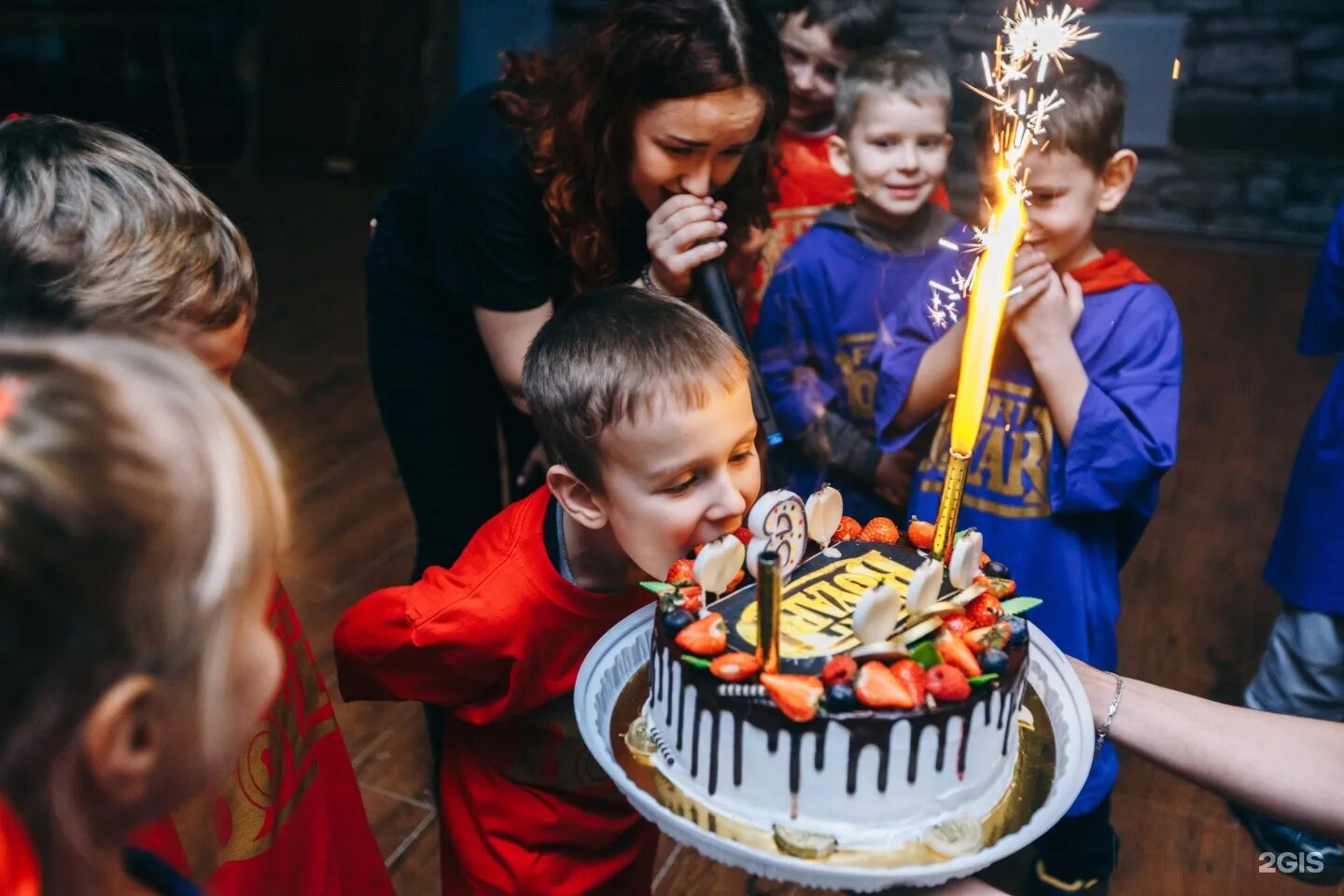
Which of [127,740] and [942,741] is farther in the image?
[942,741]

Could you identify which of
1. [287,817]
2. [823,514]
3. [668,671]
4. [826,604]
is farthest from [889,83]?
[287,817]

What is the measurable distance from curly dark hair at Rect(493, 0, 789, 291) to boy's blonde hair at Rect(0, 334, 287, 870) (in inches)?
39.5

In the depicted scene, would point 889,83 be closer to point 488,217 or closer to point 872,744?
point 488,217

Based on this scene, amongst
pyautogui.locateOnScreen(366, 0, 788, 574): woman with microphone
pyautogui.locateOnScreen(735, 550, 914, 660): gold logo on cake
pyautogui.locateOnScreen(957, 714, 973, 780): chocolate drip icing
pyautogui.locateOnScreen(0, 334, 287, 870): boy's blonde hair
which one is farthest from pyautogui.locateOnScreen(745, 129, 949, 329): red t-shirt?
pyautogui.locateOnScreen(0, 334, 287, 870): boy's blonde hair

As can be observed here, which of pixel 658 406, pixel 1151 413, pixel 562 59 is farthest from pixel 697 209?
pixel 1151 413

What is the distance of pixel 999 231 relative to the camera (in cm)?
129

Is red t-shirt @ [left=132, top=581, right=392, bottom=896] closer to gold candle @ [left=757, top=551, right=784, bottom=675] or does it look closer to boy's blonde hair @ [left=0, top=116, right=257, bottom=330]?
boy's blonde hair @ [left=0, top=116, right=257, bottom=330]

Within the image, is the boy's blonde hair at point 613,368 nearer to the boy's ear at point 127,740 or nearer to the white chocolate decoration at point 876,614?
the white chocolate decoration at point 876,614

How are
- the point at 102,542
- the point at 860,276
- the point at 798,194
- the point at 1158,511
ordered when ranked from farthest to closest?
the point at 1158,511 < the point at 798,194 < the point at 860,276 < the point at 102,542

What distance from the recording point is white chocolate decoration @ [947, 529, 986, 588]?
1.17m

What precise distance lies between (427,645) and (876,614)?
56cm

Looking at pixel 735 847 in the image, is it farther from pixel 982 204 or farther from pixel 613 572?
pixel 982 204

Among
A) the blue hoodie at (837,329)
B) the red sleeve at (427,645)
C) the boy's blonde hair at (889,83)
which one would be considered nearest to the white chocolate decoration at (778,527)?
the red sleeve at (427,645)

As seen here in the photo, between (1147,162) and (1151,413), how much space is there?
4.19m
